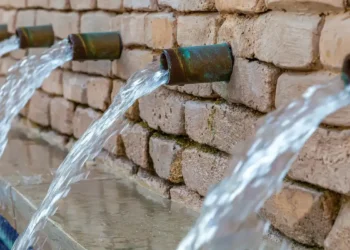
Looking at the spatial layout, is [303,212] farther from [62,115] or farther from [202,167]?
[62,115]

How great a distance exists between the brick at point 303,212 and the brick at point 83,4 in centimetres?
190

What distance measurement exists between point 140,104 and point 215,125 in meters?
0.73

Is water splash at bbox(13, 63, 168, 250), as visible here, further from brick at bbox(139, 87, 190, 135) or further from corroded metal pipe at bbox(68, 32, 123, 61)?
corroded metal pipe at bbox(68, 32, 123, 61)

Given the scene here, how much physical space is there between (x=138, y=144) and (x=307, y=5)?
55.8 inches

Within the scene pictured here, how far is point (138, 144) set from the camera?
11.8 ft

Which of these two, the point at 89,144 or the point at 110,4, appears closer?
the point at 89,144

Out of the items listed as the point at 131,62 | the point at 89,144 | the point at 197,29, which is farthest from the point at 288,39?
the point at 131,62

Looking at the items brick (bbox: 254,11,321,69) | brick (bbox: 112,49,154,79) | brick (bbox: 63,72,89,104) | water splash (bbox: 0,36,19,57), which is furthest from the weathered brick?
water splash (bbox: 0,36,19,57)

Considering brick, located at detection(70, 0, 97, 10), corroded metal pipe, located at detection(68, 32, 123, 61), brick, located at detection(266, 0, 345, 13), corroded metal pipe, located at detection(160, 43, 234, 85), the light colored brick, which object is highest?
brick, located at detection(266, 0, 345, 13)

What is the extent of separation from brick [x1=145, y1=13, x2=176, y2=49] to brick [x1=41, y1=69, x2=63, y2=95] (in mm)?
1279

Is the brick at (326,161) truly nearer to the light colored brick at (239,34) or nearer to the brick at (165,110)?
the light colored brick at (239,34)

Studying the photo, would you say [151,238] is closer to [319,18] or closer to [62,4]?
[319,18]

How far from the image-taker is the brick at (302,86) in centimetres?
226

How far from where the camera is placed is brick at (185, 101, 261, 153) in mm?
2783
